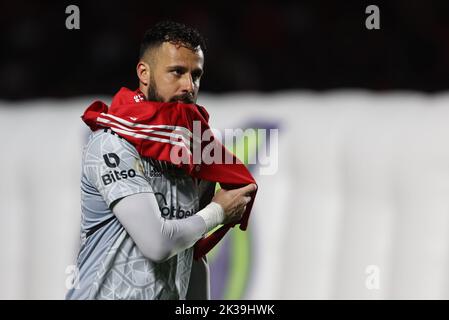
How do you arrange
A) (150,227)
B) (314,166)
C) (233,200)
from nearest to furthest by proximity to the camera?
(150,227) → (233,200) → (314,166)

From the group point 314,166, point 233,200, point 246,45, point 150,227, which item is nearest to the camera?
point 150,227

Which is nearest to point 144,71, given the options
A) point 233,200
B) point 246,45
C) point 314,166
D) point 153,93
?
point 153,93

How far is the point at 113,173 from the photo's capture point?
152 centimetres

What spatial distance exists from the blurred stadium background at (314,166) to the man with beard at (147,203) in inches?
42.0

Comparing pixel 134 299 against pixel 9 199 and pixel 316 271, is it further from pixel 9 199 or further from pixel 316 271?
pixel 9 199

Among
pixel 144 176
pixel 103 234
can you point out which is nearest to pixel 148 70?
pixel 144 176

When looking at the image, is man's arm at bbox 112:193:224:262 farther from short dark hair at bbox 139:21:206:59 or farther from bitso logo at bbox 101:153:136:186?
short dark hair at bbox 139:21:206:59

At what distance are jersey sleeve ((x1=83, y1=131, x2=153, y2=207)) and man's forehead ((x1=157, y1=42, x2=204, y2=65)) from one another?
16 cm

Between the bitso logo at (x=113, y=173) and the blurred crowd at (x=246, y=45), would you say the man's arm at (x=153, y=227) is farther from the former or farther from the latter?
the blurred crowd at (x=246, y=45)

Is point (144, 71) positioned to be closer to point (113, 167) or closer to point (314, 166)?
point (113, 167)

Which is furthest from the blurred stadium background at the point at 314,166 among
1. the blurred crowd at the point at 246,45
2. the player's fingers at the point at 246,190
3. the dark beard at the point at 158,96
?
the dark beard at the point at 158,96

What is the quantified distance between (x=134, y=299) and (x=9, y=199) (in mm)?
1554

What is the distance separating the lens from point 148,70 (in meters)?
1.56

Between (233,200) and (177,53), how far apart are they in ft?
0.91
